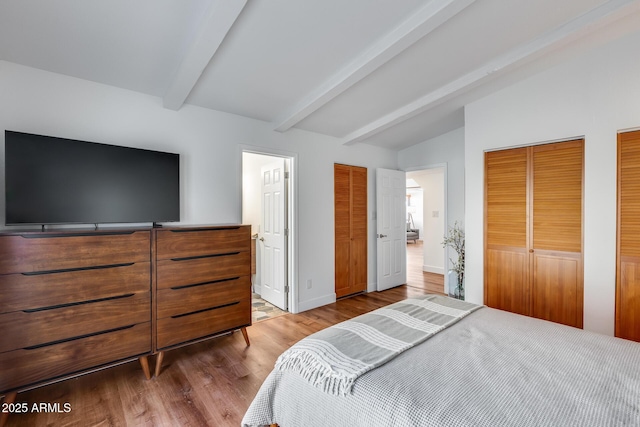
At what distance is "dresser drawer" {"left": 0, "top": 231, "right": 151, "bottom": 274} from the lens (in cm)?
171

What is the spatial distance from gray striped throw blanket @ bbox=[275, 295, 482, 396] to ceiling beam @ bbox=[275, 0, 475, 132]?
1892 mm

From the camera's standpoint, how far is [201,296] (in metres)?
2.41

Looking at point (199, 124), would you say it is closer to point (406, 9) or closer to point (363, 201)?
point (406, 9)

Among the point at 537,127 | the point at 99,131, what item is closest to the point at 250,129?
the point at 99,131

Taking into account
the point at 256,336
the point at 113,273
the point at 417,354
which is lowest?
the point at 256,336

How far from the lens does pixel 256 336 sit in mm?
2941

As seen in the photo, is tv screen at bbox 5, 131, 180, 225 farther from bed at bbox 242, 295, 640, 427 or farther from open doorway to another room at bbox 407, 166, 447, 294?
open doorway to another room at bbox 407, 166, 447, 294

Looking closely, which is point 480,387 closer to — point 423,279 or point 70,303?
point 70,303

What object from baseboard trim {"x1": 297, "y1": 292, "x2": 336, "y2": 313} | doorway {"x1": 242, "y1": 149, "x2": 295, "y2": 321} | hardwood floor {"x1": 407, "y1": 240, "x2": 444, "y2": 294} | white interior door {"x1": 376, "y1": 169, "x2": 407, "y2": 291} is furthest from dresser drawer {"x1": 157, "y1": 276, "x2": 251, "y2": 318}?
hardwood floor {"x1": 407, "y1": 240, "x2": 444, "y2": 294}

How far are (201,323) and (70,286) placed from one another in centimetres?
95

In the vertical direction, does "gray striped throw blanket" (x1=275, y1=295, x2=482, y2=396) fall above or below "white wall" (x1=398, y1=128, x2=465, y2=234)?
below

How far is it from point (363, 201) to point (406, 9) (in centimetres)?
284

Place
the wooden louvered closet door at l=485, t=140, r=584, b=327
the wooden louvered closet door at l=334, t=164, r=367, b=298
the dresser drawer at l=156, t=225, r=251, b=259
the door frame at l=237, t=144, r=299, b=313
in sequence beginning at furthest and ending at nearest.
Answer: the wooden louvered closet door at l=334, t=164, r=367, b=298, the door frame at l=237, t=144, r=299, b=313, the wooden louvered closet door at l=485, t=140, r=584, b=327, the dresser drawer at l=156, t=225, r=251, b=259

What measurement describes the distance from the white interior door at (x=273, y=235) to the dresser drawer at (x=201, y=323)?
1070mm
